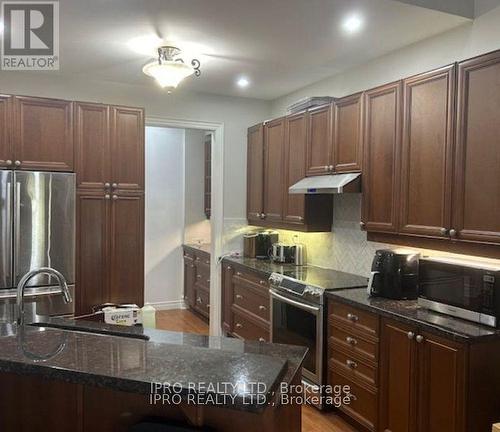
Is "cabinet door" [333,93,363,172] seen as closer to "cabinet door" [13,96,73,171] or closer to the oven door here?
the oven door

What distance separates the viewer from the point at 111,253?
3654mm

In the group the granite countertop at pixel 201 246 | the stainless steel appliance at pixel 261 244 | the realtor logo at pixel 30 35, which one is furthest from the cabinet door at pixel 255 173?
the realtor logo at pixel 30 35

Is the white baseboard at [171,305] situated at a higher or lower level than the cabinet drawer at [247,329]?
lower

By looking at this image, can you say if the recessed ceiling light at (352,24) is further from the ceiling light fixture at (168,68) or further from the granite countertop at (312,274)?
the granite countertop at (312,274)

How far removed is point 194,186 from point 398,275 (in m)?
3.96

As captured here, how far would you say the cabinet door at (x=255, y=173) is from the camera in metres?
4.67

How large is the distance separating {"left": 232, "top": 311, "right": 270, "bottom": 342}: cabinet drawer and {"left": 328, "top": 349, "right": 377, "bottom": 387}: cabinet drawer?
37.1 inches

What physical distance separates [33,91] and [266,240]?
2.67 metres

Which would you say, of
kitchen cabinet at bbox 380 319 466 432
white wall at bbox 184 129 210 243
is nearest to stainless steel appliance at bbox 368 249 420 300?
kitchen cabinet at bbox 380 319 466 432

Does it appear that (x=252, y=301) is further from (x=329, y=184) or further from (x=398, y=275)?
(x=398, y=275)

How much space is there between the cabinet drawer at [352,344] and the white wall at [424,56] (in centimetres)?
192

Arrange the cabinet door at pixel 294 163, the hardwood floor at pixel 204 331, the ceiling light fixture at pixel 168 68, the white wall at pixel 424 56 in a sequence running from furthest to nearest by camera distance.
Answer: the cabinet door at pixel 294 163
the ceiling light fixture at pixel 168 68
the hardwood floor at pixel 204 331
the white wall at pixel 424 56

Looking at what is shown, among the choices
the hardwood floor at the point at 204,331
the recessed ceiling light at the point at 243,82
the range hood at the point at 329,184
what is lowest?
the hardwood floor at the point at 204,331

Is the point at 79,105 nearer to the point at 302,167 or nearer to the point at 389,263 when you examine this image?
the point at 302,167
